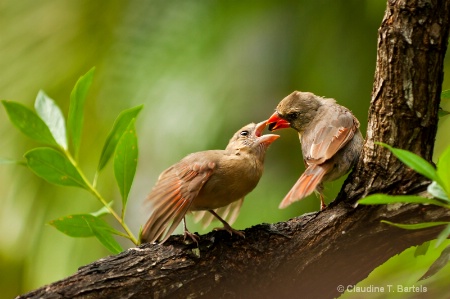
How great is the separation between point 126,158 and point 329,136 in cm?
95

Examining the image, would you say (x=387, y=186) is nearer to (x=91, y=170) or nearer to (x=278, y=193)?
(x=278, y=193)

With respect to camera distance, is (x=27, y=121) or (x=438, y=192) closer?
(x=438, y=192)

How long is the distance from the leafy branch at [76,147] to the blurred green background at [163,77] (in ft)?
7.90

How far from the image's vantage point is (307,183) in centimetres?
280

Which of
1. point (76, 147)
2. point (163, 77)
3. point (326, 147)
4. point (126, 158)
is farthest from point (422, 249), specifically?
point (163, 77)

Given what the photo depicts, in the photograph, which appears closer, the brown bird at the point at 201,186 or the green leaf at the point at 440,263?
the green leaf at the point at 440,263

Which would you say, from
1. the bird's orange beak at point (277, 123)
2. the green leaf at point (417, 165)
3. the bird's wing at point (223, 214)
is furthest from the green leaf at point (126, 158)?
the green leaf at point (417, 165)

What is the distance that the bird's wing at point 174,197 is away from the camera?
9.55 ft

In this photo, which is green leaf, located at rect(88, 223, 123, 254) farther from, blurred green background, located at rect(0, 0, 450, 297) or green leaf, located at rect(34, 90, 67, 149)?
blurred green background, located at rect(0, 0, 450, 297)

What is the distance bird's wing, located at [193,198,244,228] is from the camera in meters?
Answer: 3.43

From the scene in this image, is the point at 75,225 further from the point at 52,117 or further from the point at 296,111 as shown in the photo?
the point at 296,111

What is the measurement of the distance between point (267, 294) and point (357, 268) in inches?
15.0

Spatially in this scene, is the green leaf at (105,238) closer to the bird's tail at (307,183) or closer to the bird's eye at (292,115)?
the bird's tail at (307,183)

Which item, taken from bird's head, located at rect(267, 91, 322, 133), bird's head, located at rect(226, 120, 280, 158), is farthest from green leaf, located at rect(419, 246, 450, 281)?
bird's head, located at rect(267, 91, 322, 133)
